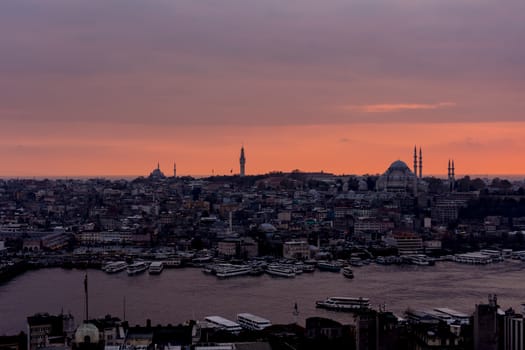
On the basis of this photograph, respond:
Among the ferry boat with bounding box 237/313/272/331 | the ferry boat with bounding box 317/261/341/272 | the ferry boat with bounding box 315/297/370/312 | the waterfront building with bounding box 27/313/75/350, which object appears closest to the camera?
the waterfront building with bounding box 27/313/75/350

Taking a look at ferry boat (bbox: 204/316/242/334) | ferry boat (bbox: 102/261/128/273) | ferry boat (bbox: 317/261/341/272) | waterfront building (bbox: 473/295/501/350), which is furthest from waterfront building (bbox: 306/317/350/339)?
ferry boat (bbox: 102/261/128/273)

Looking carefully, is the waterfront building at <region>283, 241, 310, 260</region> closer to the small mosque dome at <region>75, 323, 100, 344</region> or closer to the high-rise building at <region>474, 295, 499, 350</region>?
the high-rise building at <region>474, 295, 499, 350</region>

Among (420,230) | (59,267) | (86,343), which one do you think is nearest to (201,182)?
(420,230)

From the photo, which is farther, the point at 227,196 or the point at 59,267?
the point at 227,196

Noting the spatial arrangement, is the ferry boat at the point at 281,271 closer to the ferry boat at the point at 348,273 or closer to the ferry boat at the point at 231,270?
the ferry boat at the point at 231,270

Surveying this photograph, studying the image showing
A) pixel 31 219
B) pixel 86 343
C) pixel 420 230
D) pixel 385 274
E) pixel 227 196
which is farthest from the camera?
pixel 227 196

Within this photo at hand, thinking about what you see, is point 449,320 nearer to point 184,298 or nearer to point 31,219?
point 184,298
